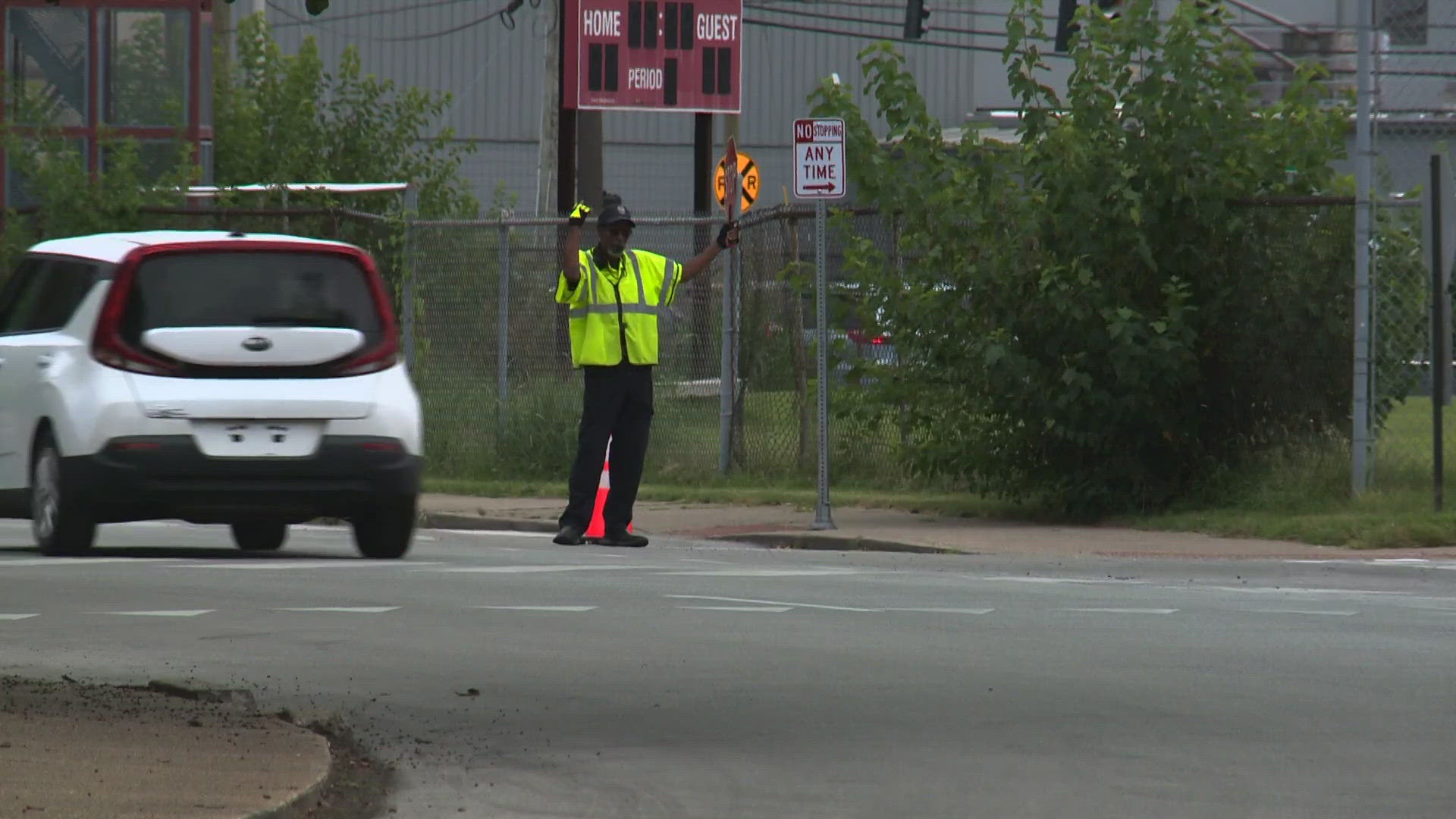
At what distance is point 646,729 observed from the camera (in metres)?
8.48

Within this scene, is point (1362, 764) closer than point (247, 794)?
No

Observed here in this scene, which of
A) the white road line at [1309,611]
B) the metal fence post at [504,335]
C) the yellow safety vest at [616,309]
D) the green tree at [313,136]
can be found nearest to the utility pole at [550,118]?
the green tree at [313,136]

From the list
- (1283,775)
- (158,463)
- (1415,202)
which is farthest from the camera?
(1415,202)

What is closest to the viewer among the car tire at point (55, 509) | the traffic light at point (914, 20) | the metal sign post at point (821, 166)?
the car tire at point (55, 509)

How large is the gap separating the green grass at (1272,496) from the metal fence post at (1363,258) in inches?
11.4

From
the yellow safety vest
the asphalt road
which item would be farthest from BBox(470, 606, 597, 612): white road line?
the yellow safety vest

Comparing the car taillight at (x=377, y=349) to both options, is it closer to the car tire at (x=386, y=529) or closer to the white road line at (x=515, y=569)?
the car tire at (x=386, y=529)

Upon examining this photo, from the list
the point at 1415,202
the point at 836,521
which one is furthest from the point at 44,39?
the point at 1415,202

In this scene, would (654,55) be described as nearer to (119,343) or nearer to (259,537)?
(259,537)

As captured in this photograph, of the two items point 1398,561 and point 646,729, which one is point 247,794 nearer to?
point 646,729

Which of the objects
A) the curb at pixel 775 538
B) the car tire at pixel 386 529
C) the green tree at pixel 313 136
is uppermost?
the green tree at pixel 313 136

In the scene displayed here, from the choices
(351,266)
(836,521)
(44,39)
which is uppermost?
(44,39)

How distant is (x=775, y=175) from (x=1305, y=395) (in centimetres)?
4383

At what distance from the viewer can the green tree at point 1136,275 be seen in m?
17.0
